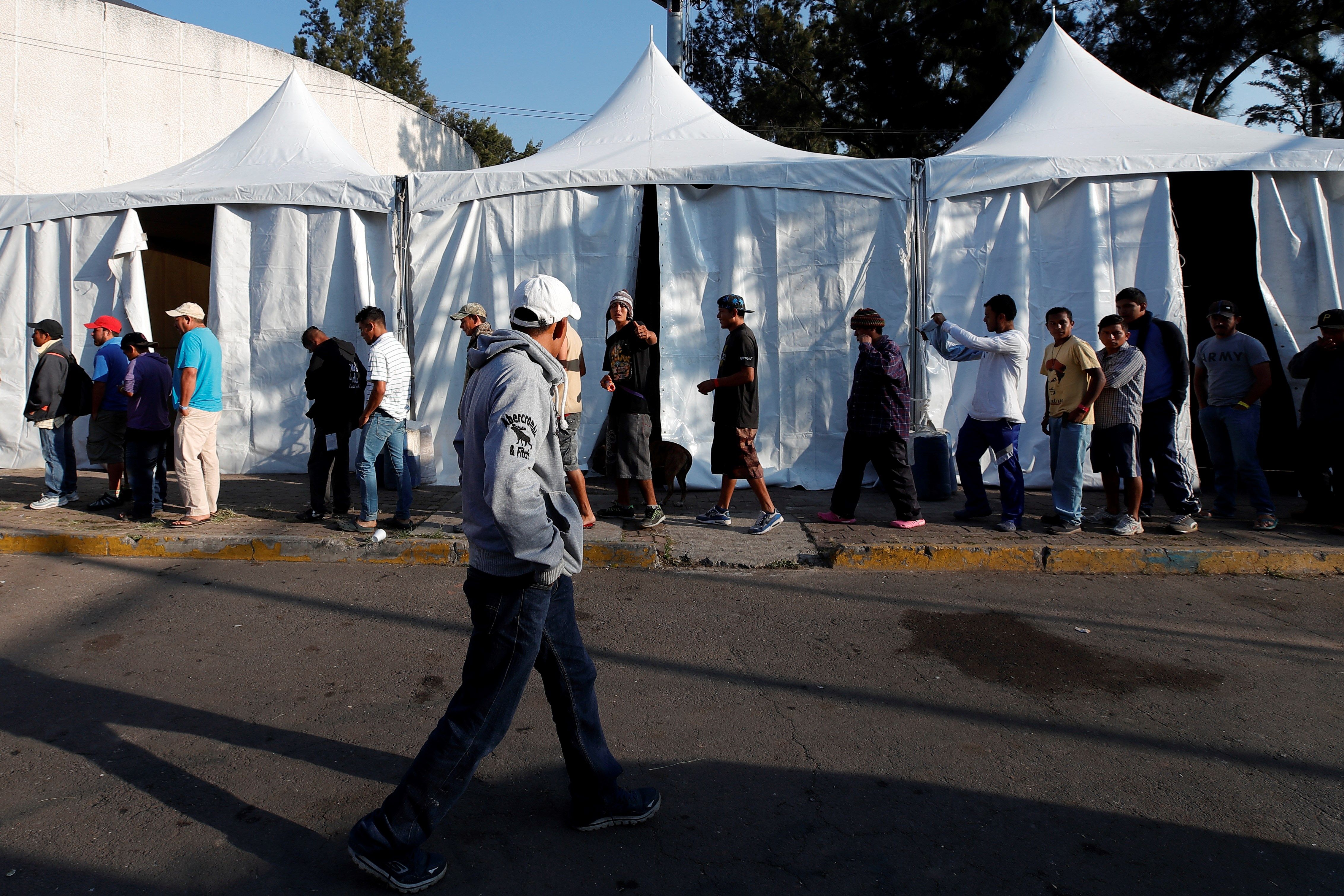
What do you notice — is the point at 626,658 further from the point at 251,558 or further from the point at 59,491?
the point at 59,491

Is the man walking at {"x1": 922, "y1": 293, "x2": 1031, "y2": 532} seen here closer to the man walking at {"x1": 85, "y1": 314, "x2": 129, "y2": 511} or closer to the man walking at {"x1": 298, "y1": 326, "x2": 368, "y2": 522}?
the man walking at {"x1": 298, "y1": 326, "x2": 368, "y2": 522}

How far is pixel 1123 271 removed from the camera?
7.93m

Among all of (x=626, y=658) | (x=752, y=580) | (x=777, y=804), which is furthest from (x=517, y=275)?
(x=777, y=804)

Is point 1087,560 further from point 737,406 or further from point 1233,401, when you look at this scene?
point 737,406

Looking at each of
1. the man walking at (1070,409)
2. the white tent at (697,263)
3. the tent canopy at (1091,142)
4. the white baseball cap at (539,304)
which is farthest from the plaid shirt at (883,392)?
the white baseball cap at (539,304)

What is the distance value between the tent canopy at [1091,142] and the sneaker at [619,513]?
419cm

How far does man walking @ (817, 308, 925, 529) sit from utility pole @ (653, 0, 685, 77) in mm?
12622

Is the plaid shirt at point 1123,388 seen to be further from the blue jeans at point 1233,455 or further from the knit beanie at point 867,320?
the knit beanie at point 867,320

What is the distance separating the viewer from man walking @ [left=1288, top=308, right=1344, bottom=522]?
6266 mm

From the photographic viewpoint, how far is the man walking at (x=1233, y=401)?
252 inches

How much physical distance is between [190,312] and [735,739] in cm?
535

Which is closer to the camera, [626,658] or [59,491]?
[626,658]

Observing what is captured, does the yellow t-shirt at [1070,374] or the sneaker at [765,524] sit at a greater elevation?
the yellow t-shirt at [1070,374]

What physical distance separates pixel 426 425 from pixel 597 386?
1755mm
